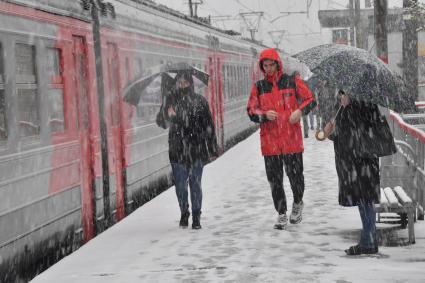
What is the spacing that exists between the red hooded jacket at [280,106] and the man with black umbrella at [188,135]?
0.52 metres

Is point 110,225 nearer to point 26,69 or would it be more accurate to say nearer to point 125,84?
point 125,84

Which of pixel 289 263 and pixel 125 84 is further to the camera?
pixel 125 84

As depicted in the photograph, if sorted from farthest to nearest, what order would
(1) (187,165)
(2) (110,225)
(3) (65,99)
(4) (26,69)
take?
(2) (110,225) < (1) (187,165) < (3) (65,99) < (4) (26,69)

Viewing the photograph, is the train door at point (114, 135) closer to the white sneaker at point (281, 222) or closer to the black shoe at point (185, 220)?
the black shoe at point (185, 220)

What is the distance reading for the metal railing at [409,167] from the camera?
23.5ft

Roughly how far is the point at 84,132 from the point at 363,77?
2.99m

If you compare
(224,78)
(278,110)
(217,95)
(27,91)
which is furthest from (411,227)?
(224,78)

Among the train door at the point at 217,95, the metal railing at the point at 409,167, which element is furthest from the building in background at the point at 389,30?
the metal railing at the point at 409,167

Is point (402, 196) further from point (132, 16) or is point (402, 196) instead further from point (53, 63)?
point (132, 16)

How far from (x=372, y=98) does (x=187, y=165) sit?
2387 millimetres

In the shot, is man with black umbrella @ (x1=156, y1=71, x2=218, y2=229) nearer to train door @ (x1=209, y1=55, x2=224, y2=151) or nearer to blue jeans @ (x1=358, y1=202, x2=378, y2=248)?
blue jeans @ (x1=358, y1=202, x2=378, y2=248)

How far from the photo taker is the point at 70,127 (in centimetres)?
746

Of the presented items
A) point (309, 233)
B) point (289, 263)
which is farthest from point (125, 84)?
point (289, 263)

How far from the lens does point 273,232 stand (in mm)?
7617
